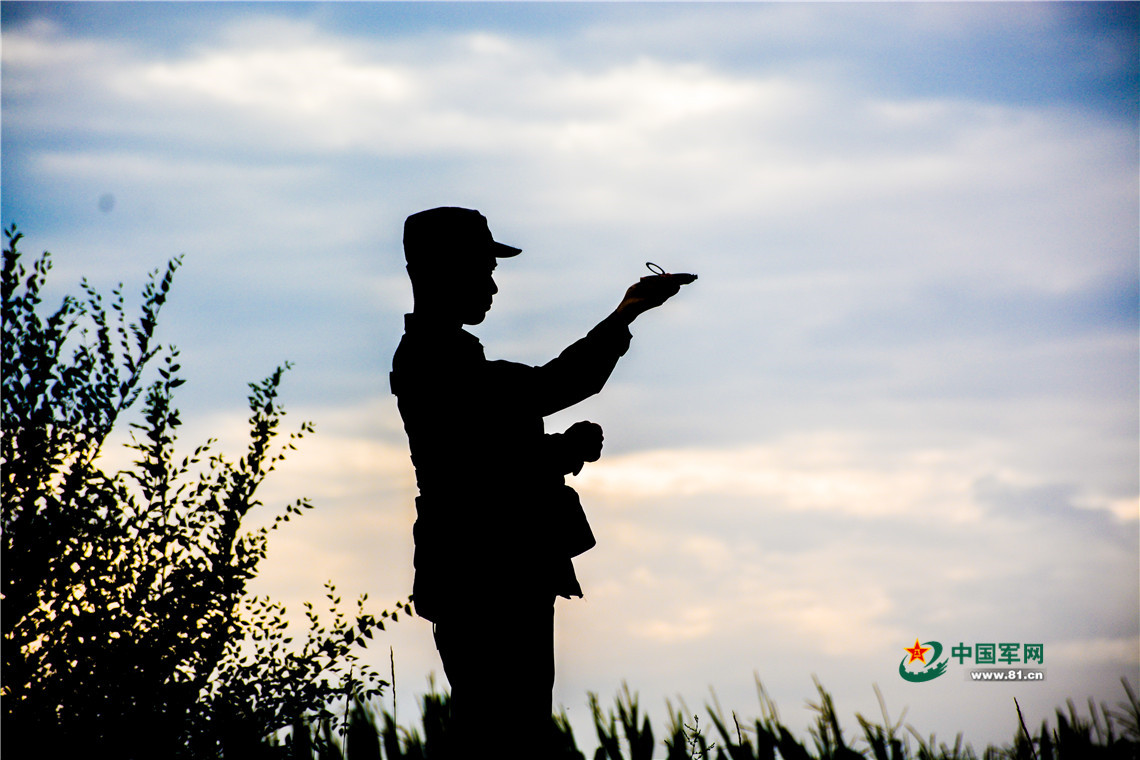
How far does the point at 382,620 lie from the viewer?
9602 mm

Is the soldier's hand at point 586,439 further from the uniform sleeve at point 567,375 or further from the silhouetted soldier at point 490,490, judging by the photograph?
the uniform sleeve at point 567,375

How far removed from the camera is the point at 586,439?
5.37m

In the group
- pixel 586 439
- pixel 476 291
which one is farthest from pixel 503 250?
pixel 586 439

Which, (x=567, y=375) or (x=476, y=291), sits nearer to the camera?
(x=567, y=375)

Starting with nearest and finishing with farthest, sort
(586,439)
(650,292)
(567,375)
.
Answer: (567,375), (586,439), (650,292)

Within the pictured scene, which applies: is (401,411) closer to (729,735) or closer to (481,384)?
(481,384)

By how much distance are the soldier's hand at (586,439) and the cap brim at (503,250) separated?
0.96 meters

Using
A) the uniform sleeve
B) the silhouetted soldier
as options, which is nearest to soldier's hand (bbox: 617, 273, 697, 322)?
the silhouetted soldier

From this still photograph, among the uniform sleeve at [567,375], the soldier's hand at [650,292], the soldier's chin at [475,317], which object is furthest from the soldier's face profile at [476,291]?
the soldier's hand at [650,292]

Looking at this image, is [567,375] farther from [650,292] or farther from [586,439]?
[650,292]

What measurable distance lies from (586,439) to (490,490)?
1.69ft

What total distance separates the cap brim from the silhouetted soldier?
0.14m

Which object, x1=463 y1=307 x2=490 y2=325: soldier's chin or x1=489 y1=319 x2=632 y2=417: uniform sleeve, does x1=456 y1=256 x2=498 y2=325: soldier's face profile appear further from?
x1=489 y1=319 x2=632 y2=417: uniform sleeve

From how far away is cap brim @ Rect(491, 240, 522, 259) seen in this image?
5650mm
